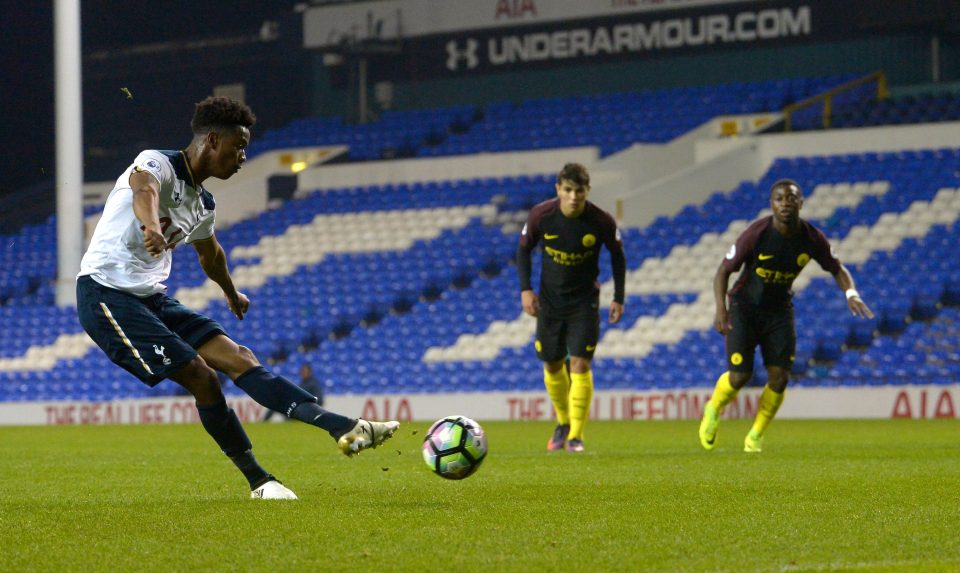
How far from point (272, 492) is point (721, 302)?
455cm

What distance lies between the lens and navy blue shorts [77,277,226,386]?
626 cm

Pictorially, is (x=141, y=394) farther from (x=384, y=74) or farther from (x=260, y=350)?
(x=384, y=74)

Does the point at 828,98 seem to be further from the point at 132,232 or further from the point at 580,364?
the point at 132,232

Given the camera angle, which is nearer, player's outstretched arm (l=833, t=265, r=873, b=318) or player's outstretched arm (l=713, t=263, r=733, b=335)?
player's outstretched arm (l=833, t=265, r=873, b=318)

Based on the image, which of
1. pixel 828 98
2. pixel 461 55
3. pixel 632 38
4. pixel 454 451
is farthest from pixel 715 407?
pixel 461 55

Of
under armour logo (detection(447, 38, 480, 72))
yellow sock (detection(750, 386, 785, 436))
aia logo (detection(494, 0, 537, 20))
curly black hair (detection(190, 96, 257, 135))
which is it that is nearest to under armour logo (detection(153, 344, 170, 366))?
curly black hair (detection(190, 96, 257, 135))

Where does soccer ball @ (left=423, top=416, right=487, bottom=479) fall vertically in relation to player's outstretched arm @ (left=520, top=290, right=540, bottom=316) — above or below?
below

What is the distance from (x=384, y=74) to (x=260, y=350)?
9491mm

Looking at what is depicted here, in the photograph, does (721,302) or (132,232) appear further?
(721,302)

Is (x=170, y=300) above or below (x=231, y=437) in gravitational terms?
above

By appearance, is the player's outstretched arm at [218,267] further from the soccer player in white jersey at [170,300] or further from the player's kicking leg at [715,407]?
the player's kicking leg at [715,407]

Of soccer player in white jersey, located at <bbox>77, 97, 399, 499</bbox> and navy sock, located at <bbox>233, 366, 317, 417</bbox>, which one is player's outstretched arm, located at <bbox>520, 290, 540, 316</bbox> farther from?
navy sock, located at <bbox>233, 366, 317, 417</bbox>

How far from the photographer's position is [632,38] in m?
28.4

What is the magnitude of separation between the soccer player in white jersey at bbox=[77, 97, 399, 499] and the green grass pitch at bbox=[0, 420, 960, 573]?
1.56ft
